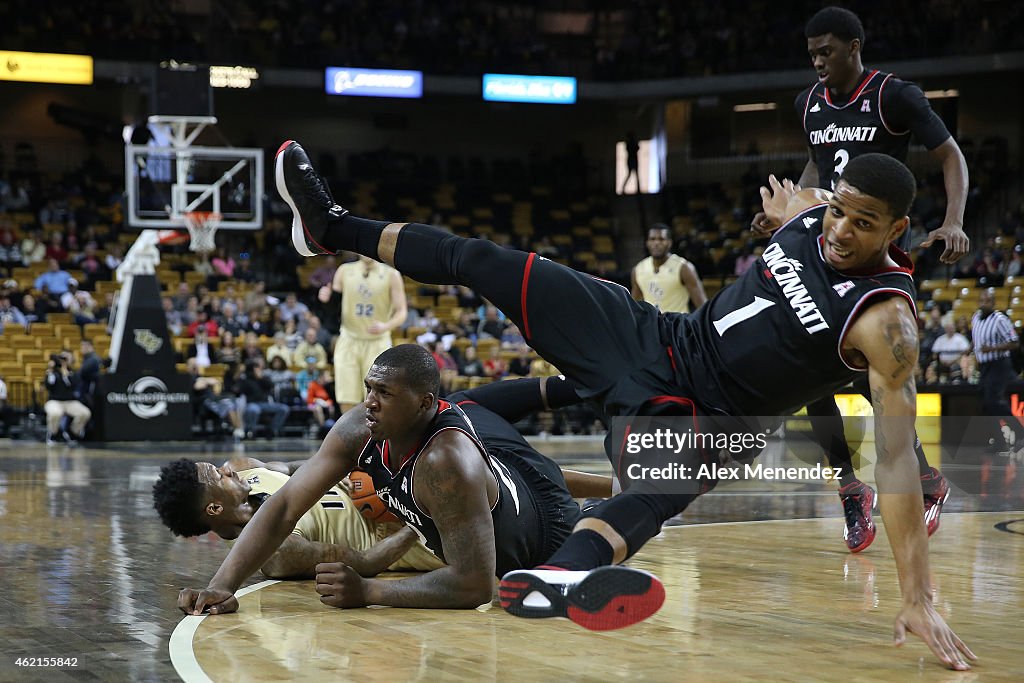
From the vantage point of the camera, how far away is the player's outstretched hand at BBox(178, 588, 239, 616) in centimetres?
445

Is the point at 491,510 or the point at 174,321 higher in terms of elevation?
the point at 174,321

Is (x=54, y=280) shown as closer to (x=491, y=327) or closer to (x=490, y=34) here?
(x=491, y=327)

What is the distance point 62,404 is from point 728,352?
45.6 feet

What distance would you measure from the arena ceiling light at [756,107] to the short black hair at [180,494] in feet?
89.2

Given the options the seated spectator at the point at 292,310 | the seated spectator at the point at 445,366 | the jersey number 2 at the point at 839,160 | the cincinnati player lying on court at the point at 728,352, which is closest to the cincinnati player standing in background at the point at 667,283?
the jersey number 2 at the point at 839,160

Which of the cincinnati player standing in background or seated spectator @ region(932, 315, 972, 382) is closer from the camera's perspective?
the cincinnati player standing in background

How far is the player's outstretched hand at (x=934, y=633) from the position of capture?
11.7 ft

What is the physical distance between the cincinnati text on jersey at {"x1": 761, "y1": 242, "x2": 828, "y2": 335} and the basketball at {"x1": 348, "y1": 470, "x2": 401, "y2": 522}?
2.33 metres

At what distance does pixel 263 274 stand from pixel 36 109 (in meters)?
8.10

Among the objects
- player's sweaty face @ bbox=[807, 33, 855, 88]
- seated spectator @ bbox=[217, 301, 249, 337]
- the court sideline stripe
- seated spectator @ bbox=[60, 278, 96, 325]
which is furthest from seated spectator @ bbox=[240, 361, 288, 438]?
the court sideline stripe

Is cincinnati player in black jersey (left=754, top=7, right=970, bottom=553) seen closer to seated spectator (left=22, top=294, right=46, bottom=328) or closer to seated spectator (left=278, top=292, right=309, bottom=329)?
seated spectator (left=278, top=292, right=309, bottom=329)

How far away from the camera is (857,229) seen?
3.65 m

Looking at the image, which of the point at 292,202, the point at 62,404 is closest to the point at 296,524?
the point at 292,202

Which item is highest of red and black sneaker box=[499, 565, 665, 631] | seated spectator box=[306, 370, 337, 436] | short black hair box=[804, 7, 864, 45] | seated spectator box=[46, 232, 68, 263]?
short black hair box=[804, 7, 864, 45]
